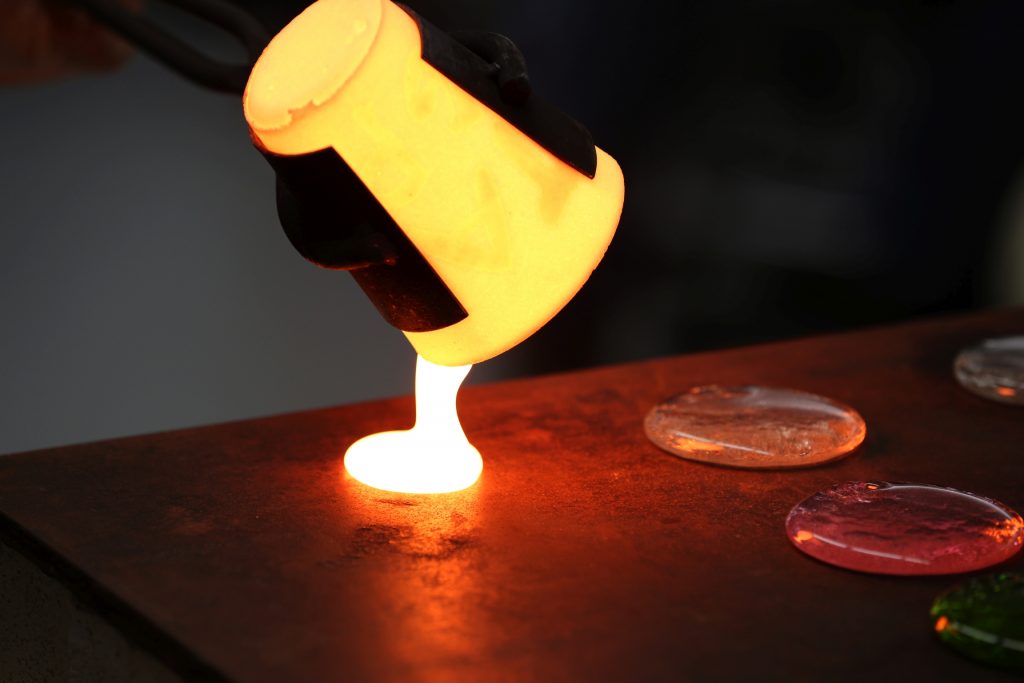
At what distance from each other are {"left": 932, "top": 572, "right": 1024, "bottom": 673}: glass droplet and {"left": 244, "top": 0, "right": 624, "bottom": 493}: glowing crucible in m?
0.29

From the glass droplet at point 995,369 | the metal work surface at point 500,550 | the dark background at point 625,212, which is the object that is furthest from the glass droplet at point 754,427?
the dark background at point 625,212

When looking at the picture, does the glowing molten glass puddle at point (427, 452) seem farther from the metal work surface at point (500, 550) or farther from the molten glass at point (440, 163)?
the molten glass at point (440, 163)

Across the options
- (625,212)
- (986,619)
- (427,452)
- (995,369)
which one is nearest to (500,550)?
(427,452)

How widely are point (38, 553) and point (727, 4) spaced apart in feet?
5.78

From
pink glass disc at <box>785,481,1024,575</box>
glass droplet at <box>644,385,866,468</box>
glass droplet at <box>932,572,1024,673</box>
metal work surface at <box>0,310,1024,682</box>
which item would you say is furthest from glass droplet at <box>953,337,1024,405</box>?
Result: glass droplet at <box>932,572,1024,673</box>

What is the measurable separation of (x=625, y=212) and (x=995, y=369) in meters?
1.20

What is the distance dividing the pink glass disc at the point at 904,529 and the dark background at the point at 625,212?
4.05 ft

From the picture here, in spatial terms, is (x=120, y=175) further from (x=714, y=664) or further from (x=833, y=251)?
(x=714, y=664)

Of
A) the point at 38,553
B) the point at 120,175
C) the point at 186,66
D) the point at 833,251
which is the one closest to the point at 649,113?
the point at 833,251

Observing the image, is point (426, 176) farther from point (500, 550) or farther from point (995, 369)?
point (995, 369)

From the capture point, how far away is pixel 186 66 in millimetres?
828

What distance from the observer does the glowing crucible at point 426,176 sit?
0.69m

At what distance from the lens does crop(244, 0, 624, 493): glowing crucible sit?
0.69 meters

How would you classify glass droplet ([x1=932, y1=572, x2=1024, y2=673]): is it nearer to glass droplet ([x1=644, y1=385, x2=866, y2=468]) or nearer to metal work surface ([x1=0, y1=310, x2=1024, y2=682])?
metal work surface ([x1=0, y1=310, x2=1024, y2=682])
